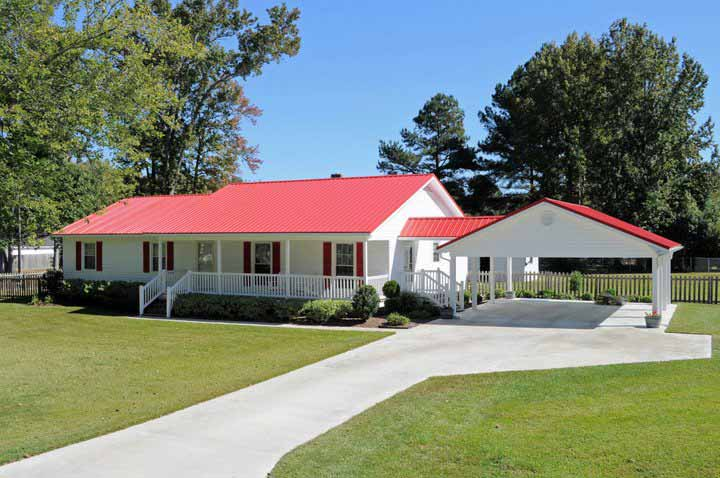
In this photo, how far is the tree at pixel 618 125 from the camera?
147ft

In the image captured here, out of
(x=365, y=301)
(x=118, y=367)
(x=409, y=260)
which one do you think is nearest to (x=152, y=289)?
(x=365, y=301)

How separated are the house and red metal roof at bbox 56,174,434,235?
6 centimetres

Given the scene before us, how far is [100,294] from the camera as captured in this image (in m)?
26.5

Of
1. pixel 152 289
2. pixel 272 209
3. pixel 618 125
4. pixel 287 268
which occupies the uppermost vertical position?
pixel 618 125

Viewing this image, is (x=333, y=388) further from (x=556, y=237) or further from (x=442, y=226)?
(x=442, y=226)

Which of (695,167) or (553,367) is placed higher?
(695,167)

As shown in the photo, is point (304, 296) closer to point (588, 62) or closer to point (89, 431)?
point (89, 431)

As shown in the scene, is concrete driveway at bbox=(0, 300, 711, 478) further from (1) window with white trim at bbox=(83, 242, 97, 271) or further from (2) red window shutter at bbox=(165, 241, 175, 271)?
(1) window with white trim at bbox=(83, 242, 97, 271)

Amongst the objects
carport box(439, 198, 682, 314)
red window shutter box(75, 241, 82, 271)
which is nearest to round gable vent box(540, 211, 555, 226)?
carport box(439, 198, 682, 314)

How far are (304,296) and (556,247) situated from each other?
29.4 feet

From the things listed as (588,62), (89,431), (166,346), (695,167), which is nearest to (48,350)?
(166,346)

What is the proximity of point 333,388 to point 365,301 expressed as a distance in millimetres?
9193

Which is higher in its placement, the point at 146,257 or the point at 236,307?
the point at 146,257

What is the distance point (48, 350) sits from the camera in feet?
52.9
